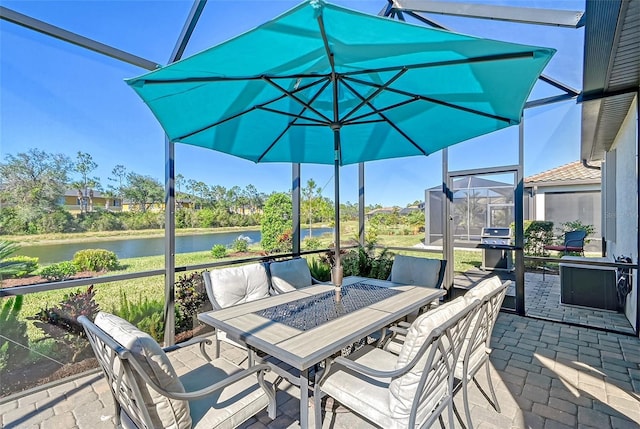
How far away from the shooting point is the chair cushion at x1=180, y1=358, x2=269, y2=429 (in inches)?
62.6

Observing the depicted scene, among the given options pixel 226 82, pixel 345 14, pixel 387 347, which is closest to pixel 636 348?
pixel 387 347

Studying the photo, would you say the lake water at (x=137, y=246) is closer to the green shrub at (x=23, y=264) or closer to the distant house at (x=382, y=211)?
the green shrub at (x=23, y=264)

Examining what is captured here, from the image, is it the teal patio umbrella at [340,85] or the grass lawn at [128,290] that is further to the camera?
the grass lawn at [128,290]

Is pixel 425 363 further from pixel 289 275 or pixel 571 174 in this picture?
pixel 571 174

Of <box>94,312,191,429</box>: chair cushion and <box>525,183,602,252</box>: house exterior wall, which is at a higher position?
<box>525,183,602,252</box>: house exterior wall

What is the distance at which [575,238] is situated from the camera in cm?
522

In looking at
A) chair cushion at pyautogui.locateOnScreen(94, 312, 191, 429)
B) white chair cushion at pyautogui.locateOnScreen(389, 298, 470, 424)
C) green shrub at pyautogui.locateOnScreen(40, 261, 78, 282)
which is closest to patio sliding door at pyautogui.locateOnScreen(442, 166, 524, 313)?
white chair cushion at pyautogui.locateOnScreen(389, 298, 470, 424)

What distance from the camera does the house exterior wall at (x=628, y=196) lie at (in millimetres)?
3908

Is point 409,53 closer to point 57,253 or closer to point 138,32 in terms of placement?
point 138,32

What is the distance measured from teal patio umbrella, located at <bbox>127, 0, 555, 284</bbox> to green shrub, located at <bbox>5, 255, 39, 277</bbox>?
5.71ft

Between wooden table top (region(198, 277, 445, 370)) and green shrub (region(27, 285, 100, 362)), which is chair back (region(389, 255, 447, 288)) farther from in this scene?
green shrub (region(27, 285, 100, 362))

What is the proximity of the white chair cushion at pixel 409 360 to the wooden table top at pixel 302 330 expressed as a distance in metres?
0.38

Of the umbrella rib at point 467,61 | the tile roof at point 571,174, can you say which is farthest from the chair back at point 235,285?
the tile roof at point 571,174

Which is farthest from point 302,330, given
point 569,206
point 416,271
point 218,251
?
point 569,206
